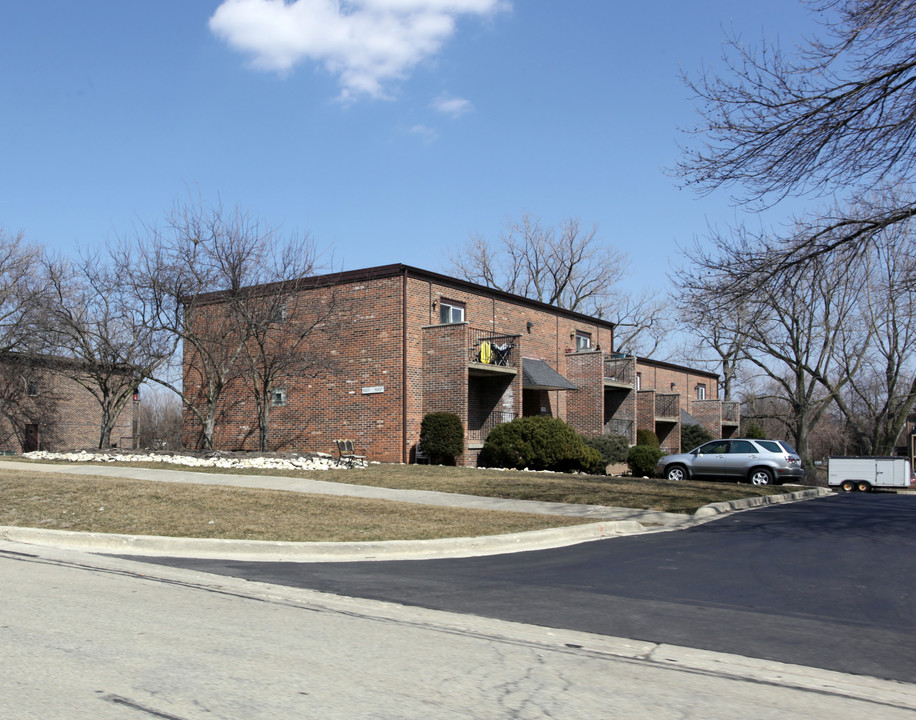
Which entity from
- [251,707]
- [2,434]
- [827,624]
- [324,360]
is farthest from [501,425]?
[2,434]

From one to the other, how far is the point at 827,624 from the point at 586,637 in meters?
2.18

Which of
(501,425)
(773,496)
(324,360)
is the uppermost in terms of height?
(324,360)

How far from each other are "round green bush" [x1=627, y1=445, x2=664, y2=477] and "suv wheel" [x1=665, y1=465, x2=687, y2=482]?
435 centimetres

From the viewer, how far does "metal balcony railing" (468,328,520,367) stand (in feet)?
84.2

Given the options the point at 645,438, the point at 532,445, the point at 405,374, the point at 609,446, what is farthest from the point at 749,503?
the point at 645,438

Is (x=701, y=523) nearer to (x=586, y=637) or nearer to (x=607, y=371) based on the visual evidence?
(x=586, y=637)

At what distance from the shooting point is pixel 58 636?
5602 mm

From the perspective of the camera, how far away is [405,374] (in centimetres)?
2433

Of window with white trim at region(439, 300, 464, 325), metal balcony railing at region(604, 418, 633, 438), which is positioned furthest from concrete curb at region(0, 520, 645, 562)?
metal balcony railing at region(604, 418, 633, 438)

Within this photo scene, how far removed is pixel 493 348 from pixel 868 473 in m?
15.6

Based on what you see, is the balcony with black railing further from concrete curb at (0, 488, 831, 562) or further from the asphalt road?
concrete curb at (0, 488, 831, 562)

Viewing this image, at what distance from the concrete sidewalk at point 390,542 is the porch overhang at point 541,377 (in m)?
12.0

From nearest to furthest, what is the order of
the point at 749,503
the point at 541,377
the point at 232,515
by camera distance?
the point at 232,515 < the point at 749,503 < the point at 541,377

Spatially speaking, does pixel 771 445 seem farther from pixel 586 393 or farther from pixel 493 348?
pixel 493 348
